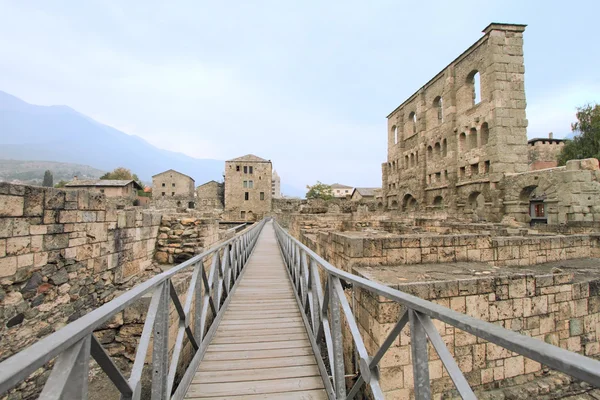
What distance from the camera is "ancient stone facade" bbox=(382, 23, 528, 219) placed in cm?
1733

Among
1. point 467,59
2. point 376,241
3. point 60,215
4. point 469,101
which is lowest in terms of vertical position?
point 376,241

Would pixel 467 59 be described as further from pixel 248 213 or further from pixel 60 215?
pixel 248 213

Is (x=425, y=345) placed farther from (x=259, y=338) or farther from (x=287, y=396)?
(x=259, y=338)

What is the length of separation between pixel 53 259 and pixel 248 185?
40956 mm

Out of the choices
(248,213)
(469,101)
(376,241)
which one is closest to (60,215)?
(376,241)

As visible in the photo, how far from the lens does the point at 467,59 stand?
20094mm

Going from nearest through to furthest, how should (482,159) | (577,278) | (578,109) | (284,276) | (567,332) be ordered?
(567,332) → (577,278) → (284,276) → (482,159) → (578,109)

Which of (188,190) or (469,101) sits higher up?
(469,101)

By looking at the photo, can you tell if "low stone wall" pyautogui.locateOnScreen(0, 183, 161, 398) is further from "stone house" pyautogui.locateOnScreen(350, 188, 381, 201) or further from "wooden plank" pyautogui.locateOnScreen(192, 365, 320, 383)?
"stone house" pyautogui.locateOnScreen(350, 188, 381, 201)

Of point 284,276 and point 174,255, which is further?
point 174,255

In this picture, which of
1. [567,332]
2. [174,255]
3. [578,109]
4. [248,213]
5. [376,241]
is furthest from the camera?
[248,213]

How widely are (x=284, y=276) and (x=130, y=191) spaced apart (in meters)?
47.1

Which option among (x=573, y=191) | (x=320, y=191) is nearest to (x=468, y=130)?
(x=573, y=191)

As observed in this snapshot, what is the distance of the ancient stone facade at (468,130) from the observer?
1733 centimetres
